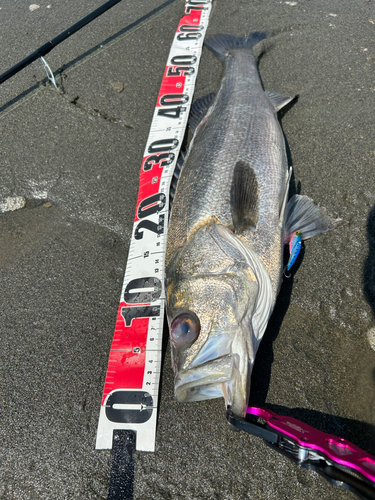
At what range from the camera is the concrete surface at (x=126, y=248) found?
2.13 metres

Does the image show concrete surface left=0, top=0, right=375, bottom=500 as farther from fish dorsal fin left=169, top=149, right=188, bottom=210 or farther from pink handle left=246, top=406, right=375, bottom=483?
fish dorsal fin left=169, top=149, right=188, bottom=210

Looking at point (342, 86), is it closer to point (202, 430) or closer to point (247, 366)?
point (247, 366)

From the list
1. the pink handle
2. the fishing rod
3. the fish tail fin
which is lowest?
the pink handle

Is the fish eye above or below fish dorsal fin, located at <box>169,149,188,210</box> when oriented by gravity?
below

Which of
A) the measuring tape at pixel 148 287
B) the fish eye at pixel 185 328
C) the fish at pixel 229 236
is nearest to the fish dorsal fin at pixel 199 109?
the fish at pixel 229 236

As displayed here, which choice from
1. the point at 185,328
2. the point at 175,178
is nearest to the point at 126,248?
the point at 175,178

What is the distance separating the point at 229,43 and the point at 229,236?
9.79ft

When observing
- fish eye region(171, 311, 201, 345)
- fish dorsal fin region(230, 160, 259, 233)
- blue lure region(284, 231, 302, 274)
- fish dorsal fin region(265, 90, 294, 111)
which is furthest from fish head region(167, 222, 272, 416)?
fish dorsal fin region(265, 90, 294, 111)

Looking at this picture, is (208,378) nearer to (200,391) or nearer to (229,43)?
(200,391)

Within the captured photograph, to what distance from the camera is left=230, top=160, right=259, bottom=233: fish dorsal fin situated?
2.43m

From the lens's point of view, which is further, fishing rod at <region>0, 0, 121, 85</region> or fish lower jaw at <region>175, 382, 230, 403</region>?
fishing rod at <region>0, 0, 121, 85</region>

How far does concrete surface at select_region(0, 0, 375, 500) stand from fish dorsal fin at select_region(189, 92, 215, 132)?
45 centimetres

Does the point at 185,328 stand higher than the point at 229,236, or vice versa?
the point at 229,236

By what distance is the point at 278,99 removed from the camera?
356 cm
